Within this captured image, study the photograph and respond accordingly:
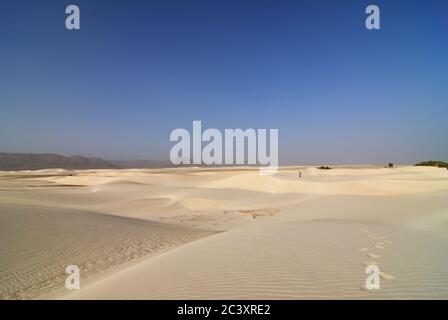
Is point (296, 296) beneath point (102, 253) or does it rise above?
above

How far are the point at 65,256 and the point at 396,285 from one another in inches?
342

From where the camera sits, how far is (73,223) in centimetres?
1445

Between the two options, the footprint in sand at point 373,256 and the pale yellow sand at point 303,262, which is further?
the footprint in sand at point 373,256

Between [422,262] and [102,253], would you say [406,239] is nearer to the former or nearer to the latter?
[422,262]

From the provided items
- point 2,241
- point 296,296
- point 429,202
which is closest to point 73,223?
point 2,241

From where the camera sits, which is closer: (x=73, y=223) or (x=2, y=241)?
(x=2, y=241)

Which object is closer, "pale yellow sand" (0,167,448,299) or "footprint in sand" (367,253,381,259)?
"pale yellow sand" (0,167,448,299)

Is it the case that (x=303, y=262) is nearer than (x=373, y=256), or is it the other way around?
(x=303, y=262)
